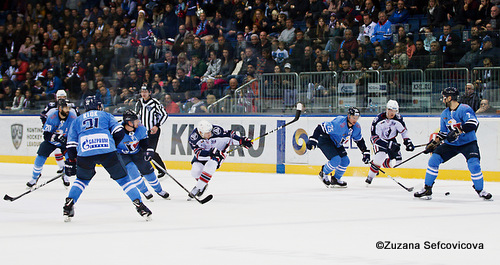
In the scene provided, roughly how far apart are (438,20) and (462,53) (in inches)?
49.2

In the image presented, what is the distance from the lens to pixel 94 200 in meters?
7.53

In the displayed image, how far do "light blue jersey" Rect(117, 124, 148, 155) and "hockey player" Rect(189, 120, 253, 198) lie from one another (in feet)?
Result: 2.41

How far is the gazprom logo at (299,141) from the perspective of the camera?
10562mm

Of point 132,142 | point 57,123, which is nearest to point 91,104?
point 132,142

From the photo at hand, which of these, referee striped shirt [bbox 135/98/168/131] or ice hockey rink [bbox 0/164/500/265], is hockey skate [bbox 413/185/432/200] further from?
referee striped shirt [bbox 135/98/168/131]

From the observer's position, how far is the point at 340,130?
8805mm

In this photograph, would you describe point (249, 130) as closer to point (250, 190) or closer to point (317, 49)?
point (317, 49)

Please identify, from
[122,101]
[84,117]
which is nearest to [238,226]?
[84,117]

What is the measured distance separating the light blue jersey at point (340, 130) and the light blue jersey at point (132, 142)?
2.70 m

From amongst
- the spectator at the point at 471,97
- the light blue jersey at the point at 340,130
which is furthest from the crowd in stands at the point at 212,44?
the light blue jersey at the point at 340,130

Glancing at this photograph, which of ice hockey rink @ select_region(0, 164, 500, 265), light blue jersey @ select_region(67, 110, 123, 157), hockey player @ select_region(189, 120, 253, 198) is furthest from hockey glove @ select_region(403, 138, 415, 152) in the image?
light blue jersey @ select_region(67, 110, 123, 157)

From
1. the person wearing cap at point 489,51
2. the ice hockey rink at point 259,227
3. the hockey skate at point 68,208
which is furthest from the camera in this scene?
the person wearing cap at point 489,51

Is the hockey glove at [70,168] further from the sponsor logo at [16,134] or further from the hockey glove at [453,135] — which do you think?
the sponsor logo at [16,134]

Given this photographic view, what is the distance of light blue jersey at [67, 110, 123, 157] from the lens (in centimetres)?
567
